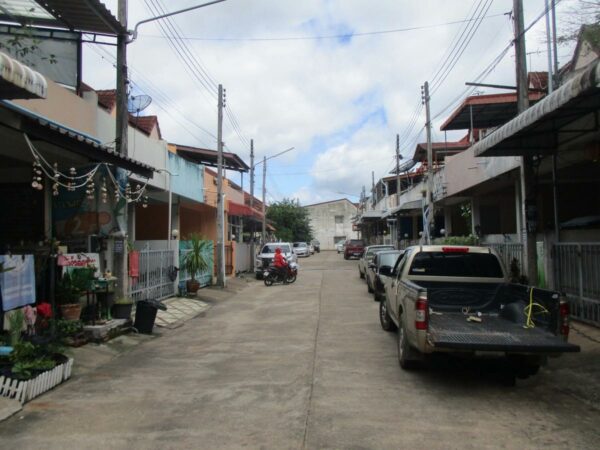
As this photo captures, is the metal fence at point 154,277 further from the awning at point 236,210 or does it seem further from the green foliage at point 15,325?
the awning at point 236,210

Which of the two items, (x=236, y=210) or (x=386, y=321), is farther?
(x=236, y=210)

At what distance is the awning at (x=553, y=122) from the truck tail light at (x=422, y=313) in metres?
3.18

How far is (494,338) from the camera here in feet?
20.5

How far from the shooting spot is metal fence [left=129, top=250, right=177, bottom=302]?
14.4 metres

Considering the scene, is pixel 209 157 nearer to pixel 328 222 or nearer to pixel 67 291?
pixel 67 291

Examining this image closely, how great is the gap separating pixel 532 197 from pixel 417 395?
6.64 meters

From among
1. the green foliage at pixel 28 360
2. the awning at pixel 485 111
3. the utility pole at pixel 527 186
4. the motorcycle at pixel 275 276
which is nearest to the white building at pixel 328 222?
the motorcycle at pixel 275 276

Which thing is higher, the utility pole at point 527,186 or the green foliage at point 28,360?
the utility pole at point 527,186

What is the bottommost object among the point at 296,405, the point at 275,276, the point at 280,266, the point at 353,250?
the point at 296,405

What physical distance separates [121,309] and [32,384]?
460cm

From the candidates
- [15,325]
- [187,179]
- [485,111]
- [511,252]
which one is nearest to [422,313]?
[15,325]

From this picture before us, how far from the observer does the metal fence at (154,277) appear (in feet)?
47.1

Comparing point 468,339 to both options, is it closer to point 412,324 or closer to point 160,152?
point 412,324

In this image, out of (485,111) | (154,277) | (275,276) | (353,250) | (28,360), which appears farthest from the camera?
(353,250)
